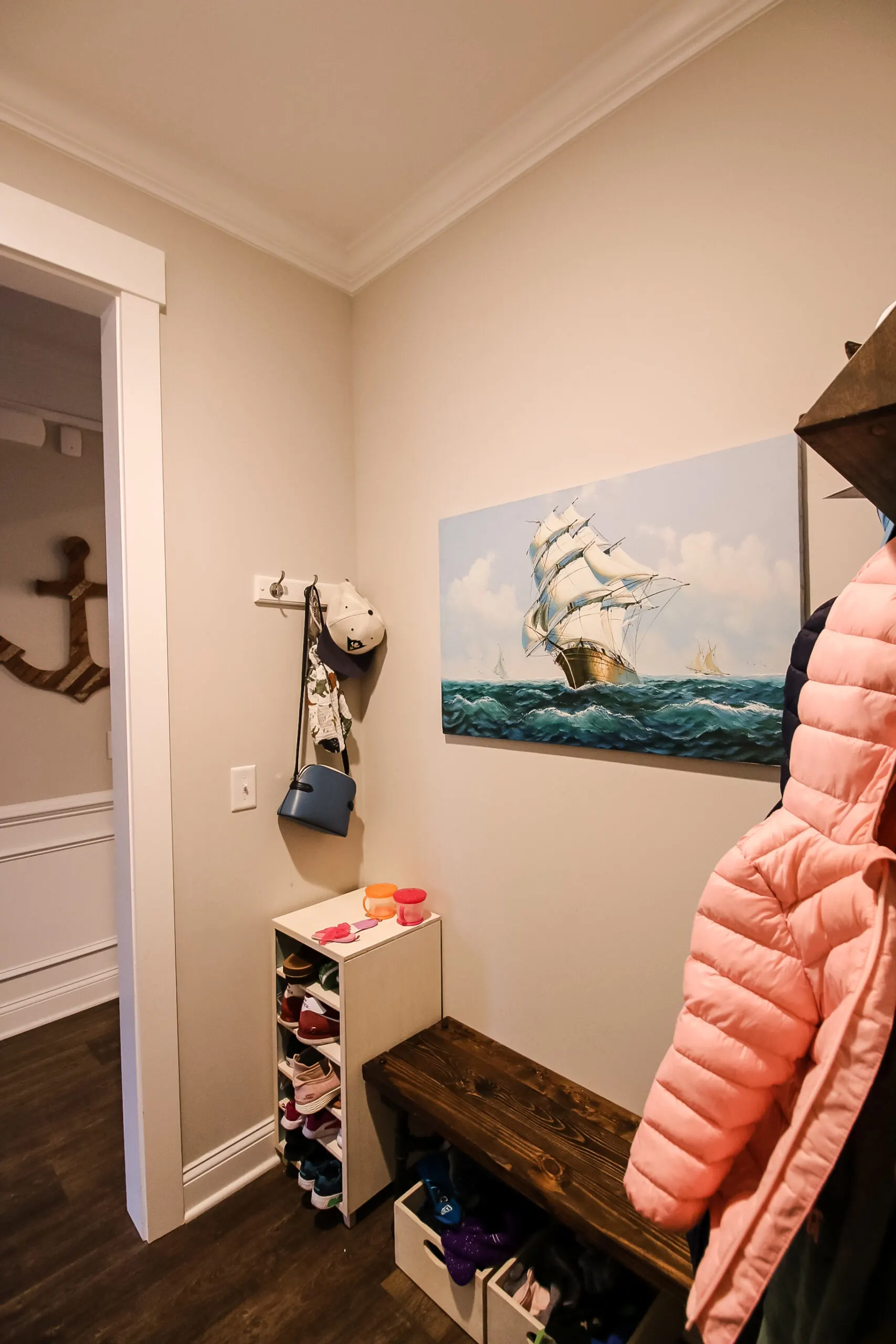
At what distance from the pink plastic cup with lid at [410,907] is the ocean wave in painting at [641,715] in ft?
1.61

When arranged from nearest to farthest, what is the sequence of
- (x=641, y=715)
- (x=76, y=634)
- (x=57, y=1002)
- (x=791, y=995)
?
(x=791, y=995)
(x=641, y=715)
(x=57, y=1002)
(x=76, y=634)

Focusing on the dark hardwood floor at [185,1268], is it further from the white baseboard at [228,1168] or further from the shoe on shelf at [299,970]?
the shoe on shelf at [299,970]

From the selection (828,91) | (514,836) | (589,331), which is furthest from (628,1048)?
(828,91)

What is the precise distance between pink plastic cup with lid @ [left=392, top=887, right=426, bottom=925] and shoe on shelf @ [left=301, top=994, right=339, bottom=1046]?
0.98ft

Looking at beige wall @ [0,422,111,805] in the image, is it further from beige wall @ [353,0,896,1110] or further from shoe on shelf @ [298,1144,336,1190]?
shoe on shelf @ [298,1144,336,1190]

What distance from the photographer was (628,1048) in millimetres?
1444

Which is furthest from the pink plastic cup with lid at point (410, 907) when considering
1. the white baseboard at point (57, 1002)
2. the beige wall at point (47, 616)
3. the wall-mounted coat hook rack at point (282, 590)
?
the white baseboard at point (57, 1002)

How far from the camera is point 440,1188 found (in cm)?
154

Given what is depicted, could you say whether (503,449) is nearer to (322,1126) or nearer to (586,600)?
(586,600)

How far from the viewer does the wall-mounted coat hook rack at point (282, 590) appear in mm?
1855

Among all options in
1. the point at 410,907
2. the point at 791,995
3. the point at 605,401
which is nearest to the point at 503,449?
the point at 605,401

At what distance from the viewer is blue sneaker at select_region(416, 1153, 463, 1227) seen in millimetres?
1451

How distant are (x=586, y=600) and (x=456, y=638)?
1.40 ft

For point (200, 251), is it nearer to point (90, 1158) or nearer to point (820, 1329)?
point (820, 1329)
